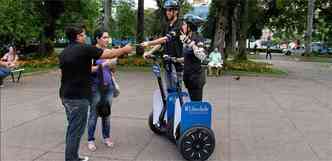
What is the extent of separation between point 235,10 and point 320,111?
39.6 ft

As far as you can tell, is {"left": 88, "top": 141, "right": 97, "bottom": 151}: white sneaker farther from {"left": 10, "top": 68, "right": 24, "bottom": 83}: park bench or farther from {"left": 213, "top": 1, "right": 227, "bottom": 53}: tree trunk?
{"left": 213, "top": 1, "right": 227, "bottom": 53}: tree trunk

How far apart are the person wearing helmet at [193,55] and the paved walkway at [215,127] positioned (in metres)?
0.91

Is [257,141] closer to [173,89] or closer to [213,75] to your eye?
[173,89]

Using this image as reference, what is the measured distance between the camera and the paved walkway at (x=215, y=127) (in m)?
4.89

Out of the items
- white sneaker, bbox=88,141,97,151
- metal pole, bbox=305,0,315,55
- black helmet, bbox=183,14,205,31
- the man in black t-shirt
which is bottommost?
white sneaker, bbox=88,141,97,151

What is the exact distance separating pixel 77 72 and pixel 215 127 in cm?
317

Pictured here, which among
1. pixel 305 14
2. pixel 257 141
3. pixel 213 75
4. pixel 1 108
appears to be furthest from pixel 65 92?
pixel 305 14

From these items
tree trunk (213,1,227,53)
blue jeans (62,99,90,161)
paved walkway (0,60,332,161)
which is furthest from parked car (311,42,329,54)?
blue jeans (62,99,90,161)

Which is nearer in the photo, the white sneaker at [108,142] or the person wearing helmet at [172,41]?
the person wearing helmet at [172,41]

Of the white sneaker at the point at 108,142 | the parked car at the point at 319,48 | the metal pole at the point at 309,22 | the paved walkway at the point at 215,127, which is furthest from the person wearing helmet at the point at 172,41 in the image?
the parked car at the point at 319,48

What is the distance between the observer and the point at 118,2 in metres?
41.2

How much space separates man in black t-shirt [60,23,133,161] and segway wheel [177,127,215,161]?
1.25 m

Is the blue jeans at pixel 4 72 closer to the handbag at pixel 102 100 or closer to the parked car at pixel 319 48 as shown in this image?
the handbag at pixel 102 100

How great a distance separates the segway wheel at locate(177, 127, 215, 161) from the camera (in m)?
4.52
